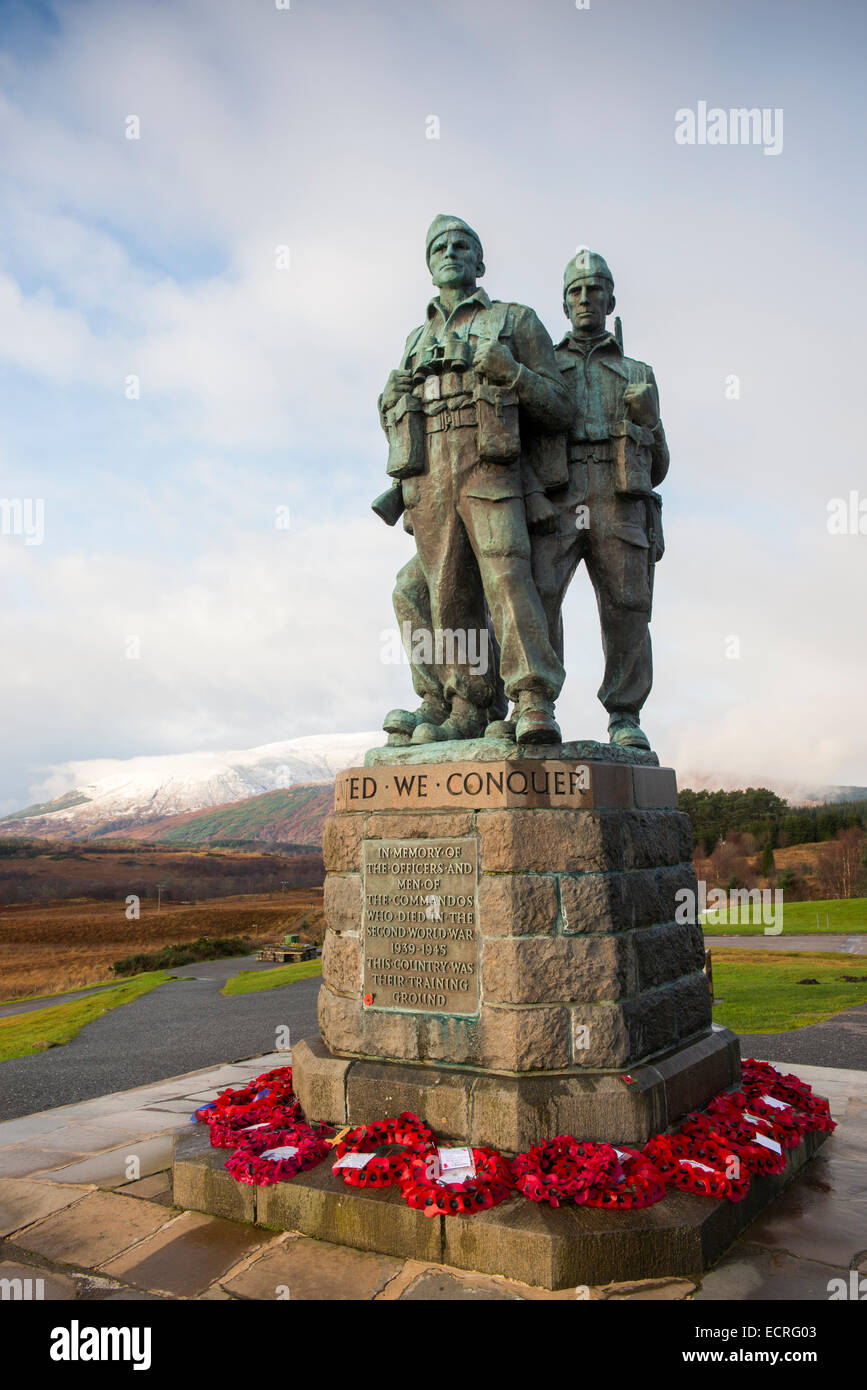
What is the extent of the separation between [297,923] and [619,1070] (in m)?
33.2

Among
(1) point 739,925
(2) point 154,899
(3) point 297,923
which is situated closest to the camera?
(1) point 739,925

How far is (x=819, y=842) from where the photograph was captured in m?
54.3

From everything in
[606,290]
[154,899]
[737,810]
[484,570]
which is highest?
[606,290]

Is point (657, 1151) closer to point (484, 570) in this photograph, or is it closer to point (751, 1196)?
point (751, 1196)

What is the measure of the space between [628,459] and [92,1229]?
4.80 m

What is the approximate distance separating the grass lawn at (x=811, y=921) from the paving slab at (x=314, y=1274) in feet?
84.4

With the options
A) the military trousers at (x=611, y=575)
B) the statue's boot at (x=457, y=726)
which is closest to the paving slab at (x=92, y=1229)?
the statue's boot at (x=457, y=726)

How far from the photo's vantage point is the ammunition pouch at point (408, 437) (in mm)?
4703

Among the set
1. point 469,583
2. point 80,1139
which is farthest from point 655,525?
point 80,1139

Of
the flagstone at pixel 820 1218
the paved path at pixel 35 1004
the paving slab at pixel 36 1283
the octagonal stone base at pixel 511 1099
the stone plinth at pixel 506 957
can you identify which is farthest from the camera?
the paved path at pixel 35 1004

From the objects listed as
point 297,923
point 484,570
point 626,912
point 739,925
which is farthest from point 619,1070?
point 297,923

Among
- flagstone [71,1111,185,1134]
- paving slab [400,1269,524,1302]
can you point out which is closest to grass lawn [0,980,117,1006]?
flagstone [71,1111,185,1134]

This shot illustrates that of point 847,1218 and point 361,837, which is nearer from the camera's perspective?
point 847,1218

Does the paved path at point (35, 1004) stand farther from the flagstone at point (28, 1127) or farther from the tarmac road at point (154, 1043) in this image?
the flagstone at point (28, 1127)
